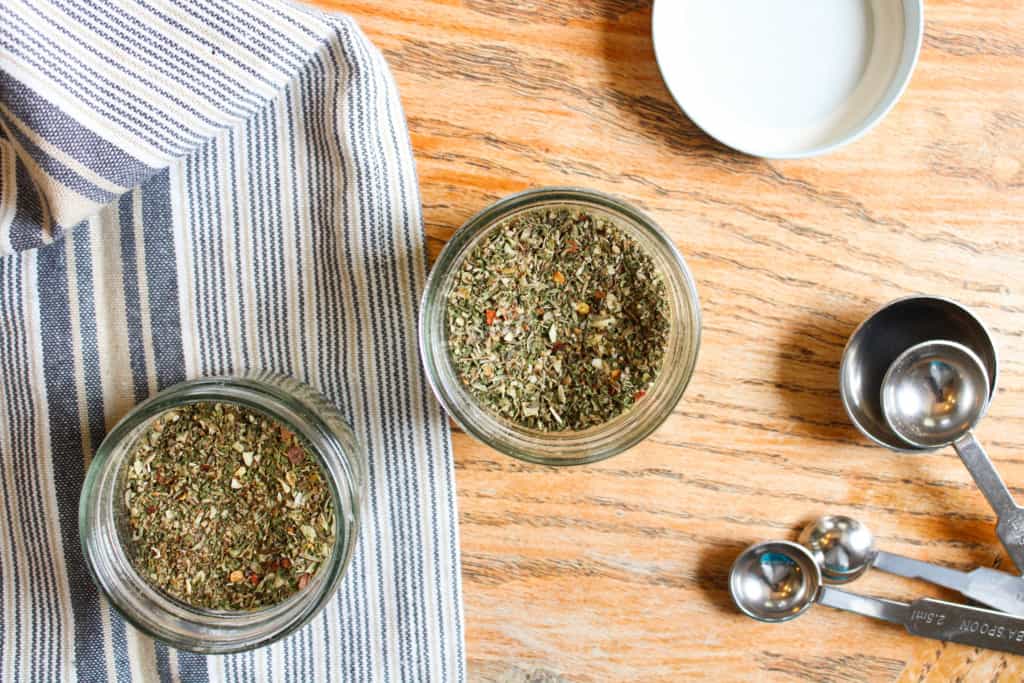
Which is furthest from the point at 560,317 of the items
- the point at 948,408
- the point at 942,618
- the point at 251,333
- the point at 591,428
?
the point at 942,618

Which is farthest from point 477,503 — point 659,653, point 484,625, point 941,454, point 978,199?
point 978,199

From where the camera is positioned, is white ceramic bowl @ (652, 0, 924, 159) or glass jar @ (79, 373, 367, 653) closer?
glass jar @ (79, 373, 367, 653)

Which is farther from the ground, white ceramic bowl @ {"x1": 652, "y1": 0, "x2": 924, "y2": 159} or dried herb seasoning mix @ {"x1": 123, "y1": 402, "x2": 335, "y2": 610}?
white ceramic bowl @ {"x1": 652, "y1": 0, "x2": 924, "y2": 159}

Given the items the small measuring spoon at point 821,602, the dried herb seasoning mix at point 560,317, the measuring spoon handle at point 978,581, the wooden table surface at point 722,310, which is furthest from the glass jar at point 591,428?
the measuring spoon handle at point 978,581

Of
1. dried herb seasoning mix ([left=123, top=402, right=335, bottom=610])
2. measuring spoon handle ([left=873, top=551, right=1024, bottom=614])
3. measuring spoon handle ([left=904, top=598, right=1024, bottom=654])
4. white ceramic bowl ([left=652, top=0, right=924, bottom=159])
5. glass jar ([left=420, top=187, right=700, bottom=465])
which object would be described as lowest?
measuring spoon handle ([left=904, top=598, right=1024, bottom=654])

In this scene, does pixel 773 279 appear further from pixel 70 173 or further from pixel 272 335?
pixel 70 173

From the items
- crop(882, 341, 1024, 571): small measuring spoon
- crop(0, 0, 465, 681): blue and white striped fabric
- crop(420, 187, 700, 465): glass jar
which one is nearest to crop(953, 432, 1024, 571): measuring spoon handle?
crop(882, 341, 1024, 571): small measuring spoon

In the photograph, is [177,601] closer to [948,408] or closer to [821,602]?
[821,602]

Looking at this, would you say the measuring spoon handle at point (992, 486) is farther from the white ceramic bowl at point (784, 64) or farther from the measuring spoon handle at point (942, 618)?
the white ceramic bowl at point (784, 64)

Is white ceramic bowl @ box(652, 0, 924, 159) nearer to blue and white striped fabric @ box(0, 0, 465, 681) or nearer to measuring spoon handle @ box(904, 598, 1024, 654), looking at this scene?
blue and white striped fabric @ box(0, 0, 465, 681)
